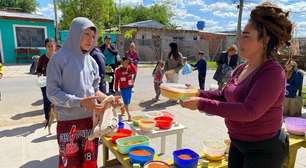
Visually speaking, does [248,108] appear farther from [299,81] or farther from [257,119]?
[299,81]

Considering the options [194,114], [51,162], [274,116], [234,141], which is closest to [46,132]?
[51,162]

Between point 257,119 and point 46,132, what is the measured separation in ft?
12.8

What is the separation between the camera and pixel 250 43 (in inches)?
61.0

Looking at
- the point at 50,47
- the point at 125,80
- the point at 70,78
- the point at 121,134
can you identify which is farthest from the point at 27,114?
the point at 70,78

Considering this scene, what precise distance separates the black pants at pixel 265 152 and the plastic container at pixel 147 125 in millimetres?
1574

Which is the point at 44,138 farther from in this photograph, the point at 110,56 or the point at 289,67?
the point at 289,67

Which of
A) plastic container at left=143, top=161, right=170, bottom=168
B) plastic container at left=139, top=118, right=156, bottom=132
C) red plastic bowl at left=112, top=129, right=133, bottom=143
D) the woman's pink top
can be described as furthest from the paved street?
the woman's pink top

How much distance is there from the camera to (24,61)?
52.2 feet

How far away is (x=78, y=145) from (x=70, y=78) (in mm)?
600

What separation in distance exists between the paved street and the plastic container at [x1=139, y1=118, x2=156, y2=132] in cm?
78

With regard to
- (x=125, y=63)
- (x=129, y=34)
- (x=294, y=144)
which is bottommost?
(x=294, y=144)

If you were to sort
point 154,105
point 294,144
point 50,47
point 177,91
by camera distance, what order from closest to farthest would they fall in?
point 177,91 → point 294,144 → point 50,47 → point 154,105

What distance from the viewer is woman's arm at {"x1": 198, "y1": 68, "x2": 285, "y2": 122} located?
143cm

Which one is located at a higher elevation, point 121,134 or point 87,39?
point 87,39
